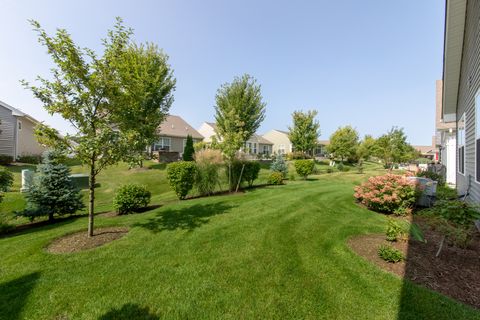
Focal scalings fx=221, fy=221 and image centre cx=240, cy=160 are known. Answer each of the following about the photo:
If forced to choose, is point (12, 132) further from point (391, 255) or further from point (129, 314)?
point (391, 255)

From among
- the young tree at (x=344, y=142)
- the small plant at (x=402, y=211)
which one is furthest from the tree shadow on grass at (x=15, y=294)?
the young tree at (x=344, y=142)

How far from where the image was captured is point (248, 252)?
4.38m

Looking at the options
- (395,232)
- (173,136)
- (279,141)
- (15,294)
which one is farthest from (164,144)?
(279,141)

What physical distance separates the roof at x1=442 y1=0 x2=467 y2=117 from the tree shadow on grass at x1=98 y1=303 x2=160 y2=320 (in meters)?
11.1

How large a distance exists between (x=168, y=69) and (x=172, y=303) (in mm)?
19586

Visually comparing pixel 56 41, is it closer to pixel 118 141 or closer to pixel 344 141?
pixel 118 141

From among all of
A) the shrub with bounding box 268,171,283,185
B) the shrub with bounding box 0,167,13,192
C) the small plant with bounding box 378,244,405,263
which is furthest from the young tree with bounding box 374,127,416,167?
the shrub with bounding box 0,167,13,192

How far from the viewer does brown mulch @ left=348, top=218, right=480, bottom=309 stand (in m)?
3.27

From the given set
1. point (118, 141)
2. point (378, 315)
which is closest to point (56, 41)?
point (118, 141)

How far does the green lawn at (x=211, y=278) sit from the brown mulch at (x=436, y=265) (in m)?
0.27

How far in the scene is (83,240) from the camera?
500 cm

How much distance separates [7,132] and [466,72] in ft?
99.8

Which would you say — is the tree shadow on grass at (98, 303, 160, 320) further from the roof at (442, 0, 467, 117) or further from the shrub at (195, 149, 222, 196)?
the roof at (442, 0, 467, 117)

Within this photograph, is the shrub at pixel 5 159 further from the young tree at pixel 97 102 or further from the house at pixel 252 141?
the house at pixel 252 141
